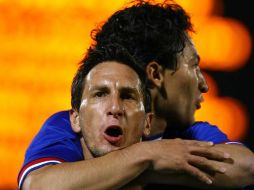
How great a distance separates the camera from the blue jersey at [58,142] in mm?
2383

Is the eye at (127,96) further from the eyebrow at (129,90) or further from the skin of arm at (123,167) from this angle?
the skin of arm at (123,167)

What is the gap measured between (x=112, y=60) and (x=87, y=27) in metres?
1.45

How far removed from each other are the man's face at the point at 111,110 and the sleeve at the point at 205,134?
0.84 feet

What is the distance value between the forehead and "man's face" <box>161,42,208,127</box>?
30cm

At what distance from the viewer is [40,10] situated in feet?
12.9

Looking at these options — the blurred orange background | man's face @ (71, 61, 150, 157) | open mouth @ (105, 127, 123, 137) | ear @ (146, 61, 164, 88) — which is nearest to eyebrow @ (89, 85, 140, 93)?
man's face @ (71, 61, 150, 157)

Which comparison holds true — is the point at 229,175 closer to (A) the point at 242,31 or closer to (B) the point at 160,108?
(B) the point at 160,108

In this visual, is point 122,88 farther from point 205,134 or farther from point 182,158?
point 205,134

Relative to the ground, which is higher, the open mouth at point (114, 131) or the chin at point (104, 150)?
the open mouth at point (114, 131)

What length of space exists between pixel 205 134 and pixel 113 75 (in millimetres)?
429

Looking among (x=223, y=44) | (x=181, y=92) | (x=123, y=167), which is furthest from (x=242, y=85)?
(x=123, y=167)

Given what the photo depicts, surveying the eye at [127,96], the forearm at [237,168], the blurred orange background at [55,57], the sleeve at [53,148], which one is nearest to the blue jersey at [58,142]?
the sleeve at [53,148]

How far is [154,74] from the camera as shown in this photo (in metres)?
2.76

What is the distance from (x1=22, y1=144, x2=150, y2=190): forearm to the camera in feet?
7.36
